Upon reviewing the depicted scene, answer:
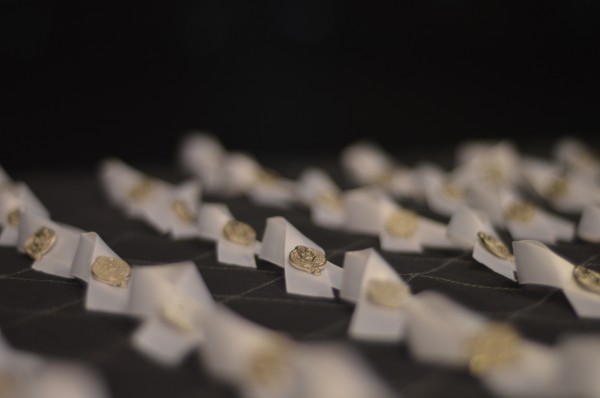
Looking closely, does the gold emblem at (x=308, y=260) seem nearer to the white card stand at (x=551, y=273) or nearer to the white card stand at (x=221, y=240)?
the white card stand at (x=221, y=240)

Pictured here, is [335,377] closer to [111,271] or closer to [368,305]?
[368,305]

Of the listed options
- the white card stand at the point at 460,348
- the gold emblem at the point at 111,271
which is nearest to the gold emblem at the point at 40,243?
the gold emblem at the point at 111,271

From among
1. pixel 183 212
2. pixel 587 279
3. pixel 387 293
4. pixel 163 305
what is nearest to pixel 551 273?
pixel 587 279

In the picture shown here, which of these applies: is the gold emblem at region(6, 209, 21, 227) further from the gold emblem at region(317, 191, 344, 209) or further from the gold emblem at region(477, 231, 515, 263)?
the gold emblem at region(477, 231, 515, 263)

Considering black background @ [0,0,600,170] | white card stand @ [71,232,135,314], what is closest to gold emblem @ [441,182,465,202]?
white card stand @ [71,232,135,314]

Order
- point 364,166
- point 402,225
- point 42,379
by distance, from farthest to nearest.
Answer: point 364,166 → point 402,225 → point 42,379

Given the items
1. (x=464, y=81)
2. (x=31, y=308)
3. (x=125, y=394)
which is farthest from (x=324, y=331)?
(x=464, y=81)
